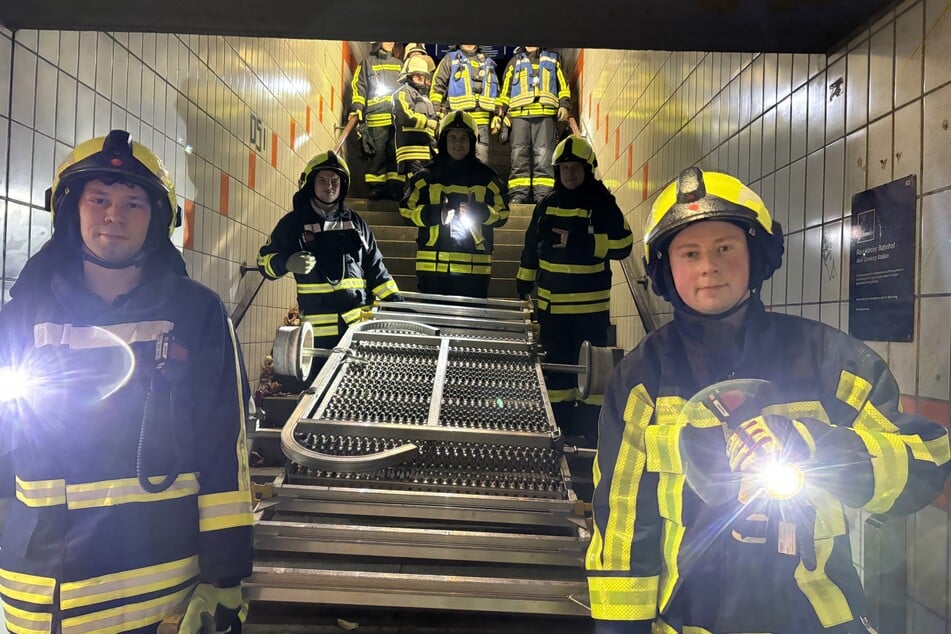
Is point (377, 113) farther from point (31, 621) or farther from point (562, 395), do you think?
point (31, 621)

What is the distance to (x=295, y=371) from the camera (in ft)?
10.7

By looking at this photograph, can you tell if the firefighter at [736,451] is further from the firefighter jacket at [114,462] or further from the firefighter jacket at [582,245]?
the firefighter jacket at [582,245]

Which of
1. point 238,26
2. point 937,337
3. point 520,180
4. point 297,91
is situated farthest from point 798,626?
point 520,180

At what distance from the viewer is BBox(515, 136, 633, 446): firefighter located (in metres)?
4.36

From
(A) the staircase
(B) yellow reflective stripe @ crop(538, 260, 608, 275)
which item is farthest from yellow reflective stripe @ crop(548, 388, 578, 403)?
(A) the staircase

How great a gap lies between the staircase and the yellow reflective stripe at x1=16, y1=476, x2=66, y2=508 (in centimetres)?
494

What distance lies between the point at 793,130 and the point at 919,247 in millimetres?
979

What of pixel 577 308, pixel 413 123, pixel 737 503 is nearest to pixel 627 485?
pixel 737 503

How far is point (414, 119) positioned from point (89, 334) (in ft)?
21.2

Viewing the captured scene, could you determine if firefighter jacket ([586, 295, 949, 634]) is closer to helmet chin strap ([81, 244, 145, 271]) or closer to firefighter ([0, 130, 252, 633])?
firefighter ([0, 130, 252, 633])

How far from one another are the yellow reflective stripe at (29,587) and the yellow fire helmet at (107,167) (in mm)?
890

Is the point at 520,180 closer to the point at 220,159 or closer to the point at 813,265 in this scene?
the point at 220,159

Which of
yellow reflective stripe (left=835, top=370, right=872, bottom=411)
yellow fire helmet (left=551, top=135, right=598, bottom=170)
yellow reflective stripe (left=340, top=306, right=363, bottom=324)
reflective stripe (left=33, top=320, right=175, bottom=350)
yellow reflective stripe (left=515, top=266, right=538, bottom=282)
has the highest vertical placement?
yellow fire helmet (left=551, top=135, right=598, bottom=170)

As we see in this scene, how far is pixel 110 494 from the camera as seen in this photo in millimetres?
1490
